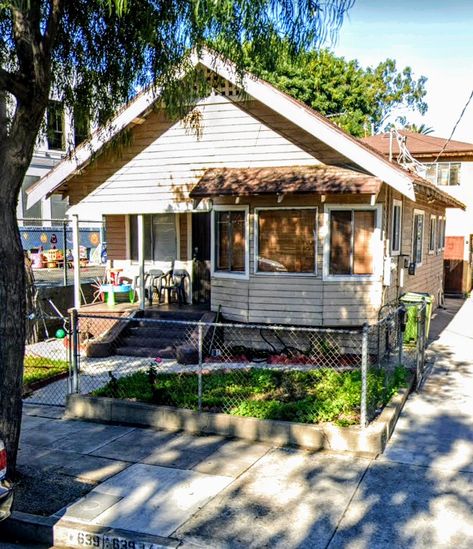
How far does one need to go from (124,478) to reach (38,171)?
25.6m

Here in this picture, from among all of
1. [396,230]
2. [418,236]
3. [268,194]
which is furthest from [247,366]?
[418,236]

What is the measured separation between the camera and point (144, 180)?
12570mm

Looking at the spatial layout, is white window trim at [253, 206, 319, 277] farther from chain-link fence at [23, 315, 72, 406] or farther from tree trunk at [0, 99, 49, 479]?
tree trunk at [0, 99, 49, 479]

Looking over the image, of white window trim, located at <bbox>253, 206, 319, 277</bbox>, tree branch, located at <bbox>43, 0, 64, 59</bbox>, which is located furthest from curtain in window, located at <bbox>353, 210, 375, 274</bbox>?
tree branch, located at <bbox>43, 0, 64, 59</bbox>

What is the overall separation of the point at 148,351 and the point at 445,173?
1976 centimetres

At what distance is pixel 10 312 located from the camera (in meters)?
5.58

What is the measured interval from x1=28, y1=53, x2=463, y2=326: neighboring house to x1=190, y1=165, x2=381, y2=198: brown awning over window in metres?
0.02

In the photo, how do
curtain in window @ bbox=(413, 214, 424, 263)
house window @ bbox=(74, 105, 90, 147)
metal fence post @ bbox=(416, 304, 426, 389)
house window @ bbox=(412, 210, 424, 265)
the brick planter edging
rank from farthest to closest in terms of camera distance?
curtain in window @ bbox=(413, 214, 424, 263)
house window @ bbox=(412, 210, 424, 265)
metal fence post @ bbox=(416, 304, 426, 389)
house window @ bbox=(74, 105, 90, 147)
the brick planter edging

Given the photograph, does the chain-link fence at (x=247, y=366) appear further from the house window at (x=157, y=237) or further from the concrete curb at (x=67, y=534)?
the concrete curb at (x=67, y=534)

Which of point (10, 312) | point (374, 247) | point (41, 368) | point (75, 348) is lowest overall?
point (41, 368)

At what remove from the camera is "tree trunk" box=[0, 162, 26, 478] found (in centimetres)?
552

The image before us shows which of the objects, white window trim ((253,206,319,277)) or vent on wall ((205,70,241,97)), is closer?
white window trim ((253,206,319,277))

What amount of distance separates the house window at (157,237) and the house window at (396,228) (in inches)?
206

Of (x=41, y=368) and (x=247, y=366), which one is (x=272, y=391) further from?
(x=41, y=368)
